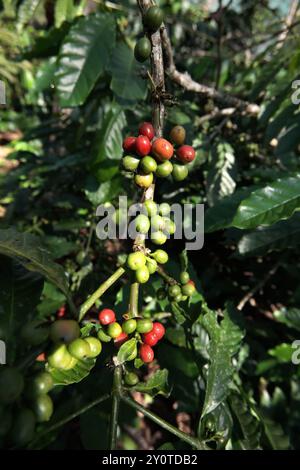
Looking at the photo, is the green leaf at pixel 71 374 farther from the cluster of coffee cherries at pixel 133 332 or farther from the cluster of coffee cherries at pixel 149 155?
the cluster of coffee cherries at pixel 149 155

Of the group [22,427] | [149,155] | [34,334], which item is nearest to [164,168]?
[149,155]

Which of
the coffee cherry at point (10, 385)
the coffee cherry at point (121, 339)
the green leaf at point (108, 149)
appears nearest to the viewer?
the coffee cherry at point (10, 385)

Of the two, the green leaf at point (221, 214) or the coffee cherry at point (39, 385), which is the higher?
the green leaf at point (221, 214)

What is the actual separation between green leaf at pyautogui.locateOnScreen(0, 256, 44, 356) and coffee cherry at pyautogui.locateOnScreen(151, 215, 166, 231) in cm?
36

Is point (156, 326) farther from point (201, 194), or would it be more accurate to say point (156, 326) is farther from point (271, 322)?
point (271, 322)

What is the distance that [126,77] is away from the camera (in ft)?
5.04

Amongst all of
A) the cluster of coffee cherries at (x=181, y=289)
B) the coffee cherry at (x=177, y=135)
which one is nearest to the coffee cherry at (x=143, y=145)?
the coffee cherry at (x=177, y=135)

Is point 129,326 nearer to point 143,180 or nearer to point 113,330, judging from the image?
point 113,330

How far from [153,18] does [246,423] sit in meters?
1.23

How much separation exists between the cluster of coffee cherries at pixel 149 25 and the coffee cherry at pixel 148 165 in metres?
0.21

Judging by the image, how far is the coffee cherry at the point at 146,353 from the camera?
860 mm

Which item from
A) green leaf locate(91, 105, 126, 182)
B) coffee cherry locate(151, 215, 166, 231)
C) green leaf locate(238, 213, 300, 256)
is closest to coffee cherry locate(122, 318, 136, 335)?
coffee cherry locate(151, 215, 166, 231)

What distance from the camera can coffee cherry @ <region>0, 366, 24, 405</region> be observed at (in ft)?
1.89
